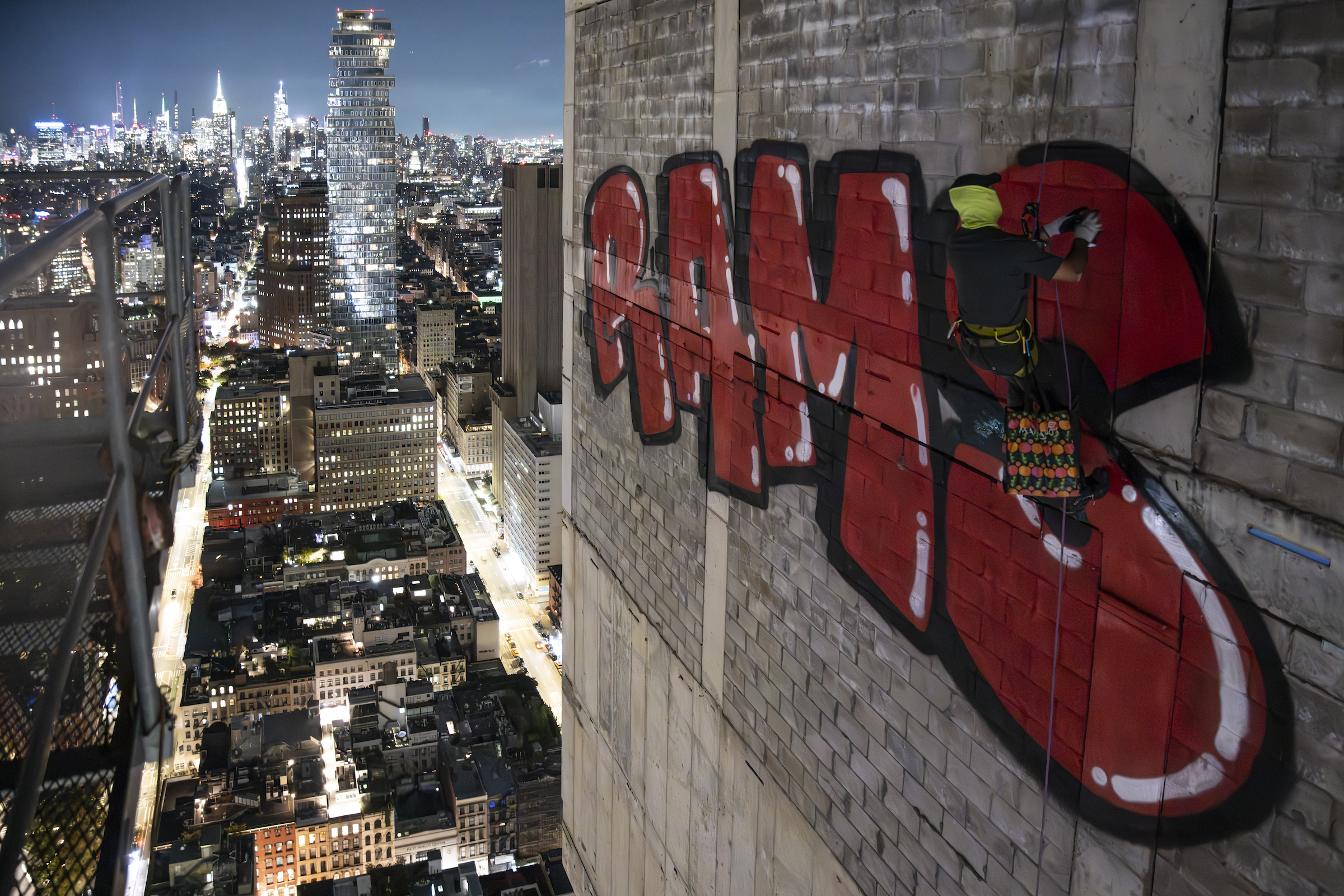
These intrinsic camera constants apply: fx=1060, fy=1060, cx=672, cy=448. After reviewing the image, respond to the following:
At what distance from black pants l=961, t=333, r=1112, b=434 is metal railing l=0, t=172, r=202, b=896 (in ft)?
6.42

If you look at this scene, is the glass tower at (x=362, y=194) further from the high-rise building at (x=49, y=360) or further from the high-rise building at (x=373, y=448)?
the high-rise building at (x=49, y=360)

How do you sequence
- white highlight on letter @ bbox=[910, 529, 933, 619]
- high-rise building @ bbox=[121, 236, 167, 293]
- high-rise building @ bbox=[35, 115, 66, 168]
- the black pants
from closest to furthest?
the black pants → white highlight on letter @ bbox=[910, 529, 933, 619] → high-rise building @ bbox=[121, 236, 167, 293] → high-rise building @ bbox=[35, 115, 66, 168]

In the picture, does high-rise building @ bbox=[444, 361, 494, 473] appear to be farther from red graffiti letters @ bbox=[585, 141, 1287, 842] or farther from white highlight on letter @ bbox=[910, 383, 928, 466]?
white highlight on letter @ bbox=[910, 383, 928, 466]

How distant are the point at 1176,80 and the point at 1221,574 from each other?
3.36 ft

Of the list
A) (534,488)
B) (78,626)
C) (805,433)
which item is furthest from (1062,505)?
(534,488)

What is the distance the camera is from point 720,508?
4684mm

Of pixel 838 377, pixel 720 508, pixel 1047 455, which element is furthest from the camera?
pixel 720 508

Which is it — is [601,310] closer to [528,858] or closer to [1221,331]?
[1221,331]

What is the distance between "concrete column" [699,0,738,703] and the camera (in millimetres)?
4211

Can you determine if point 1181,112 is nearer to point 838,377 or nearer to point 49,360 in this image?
point 838,377

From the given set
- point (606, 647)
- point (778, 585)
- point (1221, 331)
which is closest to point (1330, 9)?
point (1221, 331)

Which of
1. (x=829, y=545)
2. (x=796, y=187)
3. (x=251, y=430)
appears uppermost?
(x=796, y=187)

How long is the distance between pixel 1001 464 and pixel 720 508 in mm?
2045

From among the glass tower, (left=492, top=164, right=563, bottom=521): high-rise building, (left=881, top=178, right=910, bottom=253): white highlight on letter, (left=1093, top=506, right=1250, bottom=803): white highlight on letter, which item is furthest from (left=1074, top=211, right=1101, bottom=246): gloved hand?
the glass tower
